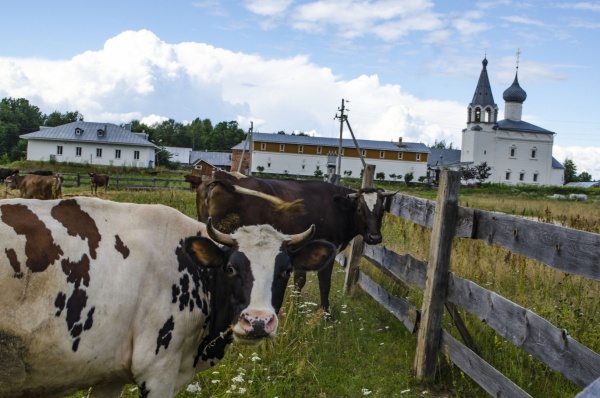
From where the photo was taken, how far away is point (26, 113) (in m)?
101

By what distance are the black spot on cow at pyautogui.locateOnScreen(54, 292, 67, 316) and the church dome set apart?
378 feet

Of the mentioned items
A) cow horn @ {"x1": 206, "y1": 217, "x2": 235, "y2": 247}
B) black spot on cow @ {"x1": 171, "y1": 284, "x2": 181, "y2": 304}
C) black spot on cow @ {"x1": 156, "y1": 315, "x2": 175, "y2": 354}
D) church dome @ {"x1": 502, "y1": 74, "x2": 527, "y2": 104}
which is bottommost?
black spot on cow @ {"x1": 156, "y1": 315, "x2": 175, "y2": 354}

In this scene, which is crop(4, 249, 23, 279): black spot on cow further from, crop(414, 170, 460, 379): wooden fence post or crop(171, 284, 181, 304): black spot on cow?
crop(414, 170, 460, 379): wooden fence post

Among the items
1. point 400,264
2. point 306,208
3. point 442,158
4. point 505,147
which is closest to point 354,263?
point 306,208

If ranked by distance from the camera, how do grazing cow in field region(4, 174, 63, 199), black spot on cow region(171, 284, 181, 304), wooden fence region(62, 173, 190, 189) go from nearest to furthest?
1. black spot on cow region(171, 284, 181, 304)
2. grazing cow in field region(4, 174, 63, 199)
3. wooden fence region(62, 173, 190, 189)

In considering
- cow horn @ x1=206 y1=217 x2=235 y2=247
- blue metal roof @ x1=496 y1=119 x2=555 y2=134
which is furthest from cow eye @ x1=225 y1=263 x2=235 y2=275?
blue metal roof @ x1=496 y1=119 x2=555 y2=134

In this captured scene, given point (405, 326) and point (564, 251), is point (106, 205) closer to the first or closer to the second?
point (564, 251)

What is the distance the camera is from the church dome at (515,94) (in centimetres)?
10898

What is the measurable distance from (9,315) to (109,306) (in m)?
0.62

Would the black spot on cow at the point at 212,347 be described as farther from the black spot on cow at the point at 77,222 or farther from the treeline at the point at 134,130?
the treeline at the point at 134,130

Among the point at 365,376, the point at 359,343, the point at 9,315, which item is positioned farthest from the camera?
the point at 359,343

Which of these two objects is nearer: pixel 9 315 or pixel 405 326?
pixel 9 315

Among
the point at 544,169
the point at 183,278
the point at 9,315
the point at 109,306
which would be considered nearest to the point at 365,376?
the point at 183,278

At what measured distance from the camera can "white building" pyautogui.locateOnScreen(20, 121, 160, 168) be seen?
232 feet
